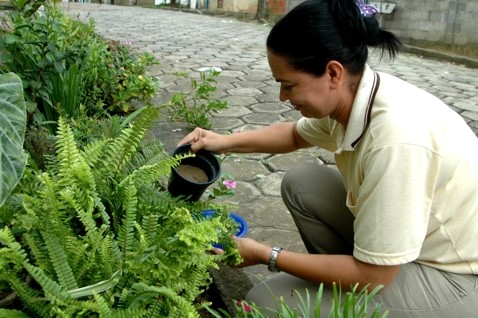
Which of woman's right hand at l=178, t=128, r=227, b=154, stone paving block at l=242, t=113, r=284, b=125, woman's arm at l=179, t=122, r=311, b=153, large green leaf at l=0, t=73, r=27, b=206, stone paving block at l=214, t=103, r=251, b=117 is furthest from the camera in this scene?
stone paving block at l=214, t=103, r=251, b=117

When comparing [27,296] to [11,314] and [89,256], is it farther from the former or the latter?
[89,256]

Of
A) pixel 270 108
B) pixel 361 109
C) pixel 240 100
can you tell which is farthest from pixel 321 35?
pixel 240 100

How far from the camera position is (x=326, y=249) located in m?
2.36

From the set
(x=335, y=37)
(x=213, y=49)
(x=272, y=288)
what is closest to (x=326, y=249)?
(x=272, y=288)

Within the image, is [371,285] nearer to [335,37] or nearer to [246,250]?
[246,250]

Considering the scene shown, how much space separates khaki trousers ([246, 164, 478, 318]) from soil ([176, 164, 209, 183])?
413 millimetres

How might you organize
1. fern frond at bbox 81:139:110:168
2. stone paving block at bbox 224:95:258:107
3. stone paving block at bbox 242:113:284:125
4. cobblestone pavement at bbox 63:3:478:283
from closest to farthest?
fern frond at bbox 81:139:110:168 → cobblestone pavement at bbox 63:3:478:283 → stone paving block at bbox 242:113:284:125 → stone paving block at bbox 224:95:258:107

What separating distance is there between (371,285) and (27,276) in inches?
43.9

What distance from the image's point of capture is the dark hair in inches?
68.2

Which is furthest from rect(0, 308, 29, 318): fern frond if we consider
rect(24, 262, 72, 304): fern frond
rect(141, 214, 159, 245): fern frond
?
rect(141, 214, 159, 245): fern frond

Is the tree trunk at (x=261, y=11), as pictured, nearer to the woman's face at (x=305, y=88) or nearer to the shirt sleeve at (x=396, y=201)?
the woman's face at (x=305, y=88)

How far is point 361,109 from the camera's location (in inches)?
70.6

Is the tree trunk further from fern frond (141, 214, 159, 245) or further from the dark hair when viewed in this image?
fern frond (141, 214, 159, 245)

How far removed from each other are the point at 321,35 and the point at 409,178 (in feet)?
1.76
